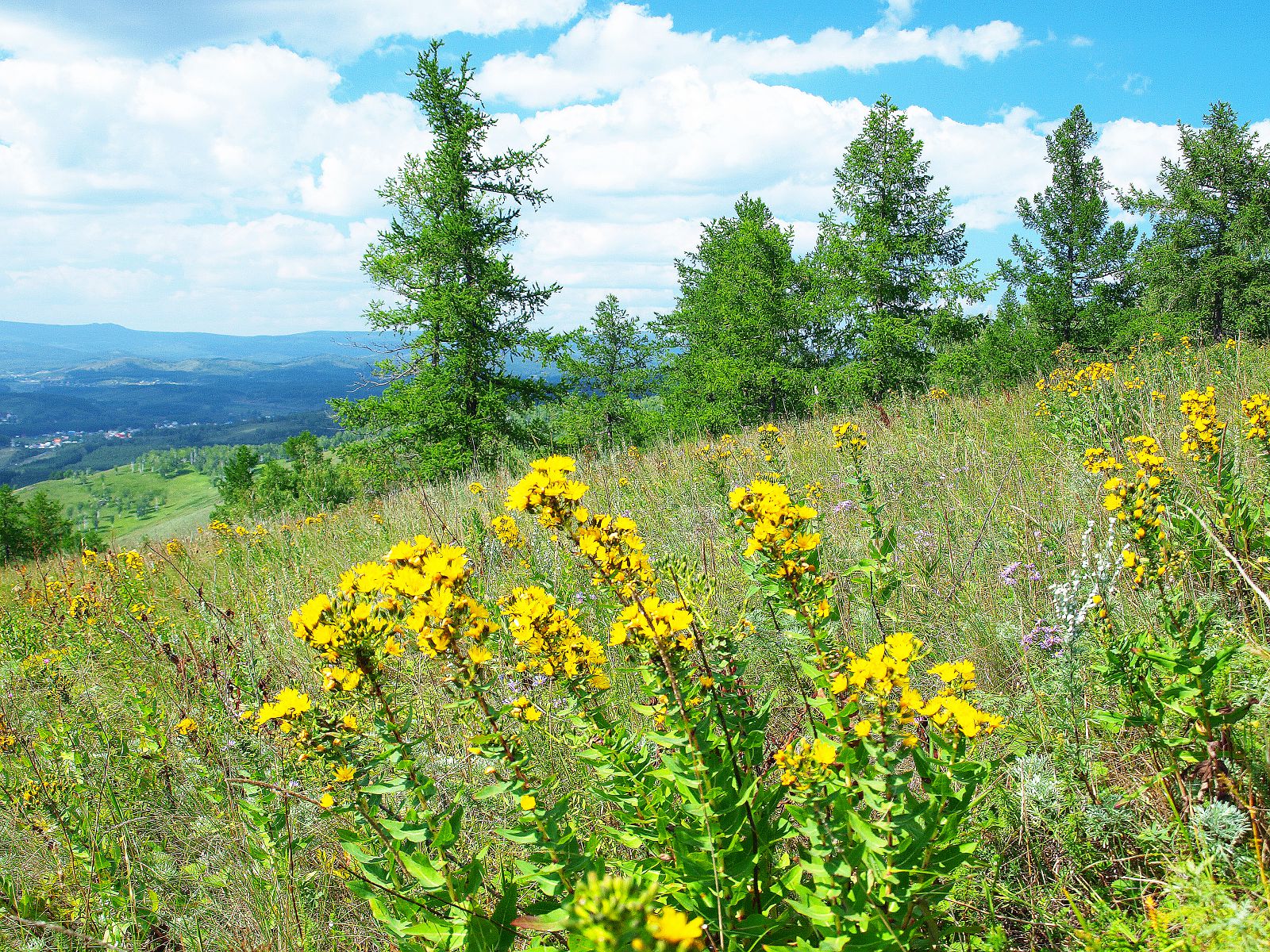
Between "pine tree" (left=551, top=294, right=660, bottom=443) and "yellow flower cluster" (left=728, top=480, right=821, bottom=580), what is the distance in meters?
22.1

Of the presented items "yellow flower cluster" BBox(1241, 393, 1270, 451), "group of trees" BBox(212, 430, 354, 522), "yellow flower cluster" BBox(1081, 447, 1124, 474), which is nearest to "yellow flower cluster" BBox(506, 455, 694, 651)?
"yellow flower cluster" BBox(1081, 447, 1124, 474)

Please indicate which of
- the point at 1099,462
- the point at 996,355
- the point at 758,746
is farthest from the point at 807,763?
the point at 996,355

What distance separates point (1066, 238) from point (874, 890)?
26.8m

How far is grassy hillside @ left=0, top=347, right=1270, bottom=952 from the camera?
5.17ft

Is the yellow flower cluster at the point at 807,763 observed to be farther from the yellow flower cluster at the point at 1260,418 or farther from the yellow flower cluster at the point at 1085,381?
the yellow flower cluster at the point at 1085,381

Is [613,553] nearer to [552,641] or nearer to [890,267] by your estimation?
[552,641]

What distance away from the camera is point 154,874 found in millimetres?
2604

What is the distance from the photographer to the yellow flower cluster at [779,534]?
172 cm

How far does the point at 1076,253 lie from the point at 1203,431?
24195 mm

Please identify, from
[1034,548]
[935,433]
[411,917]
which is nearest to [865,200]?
[935,433]

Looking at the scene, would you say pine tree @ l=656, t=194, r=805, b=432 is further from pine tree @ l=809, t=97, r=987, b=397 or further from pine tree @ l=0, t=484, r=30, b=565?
pine tree @ l=0, t=484, r=30, b=565

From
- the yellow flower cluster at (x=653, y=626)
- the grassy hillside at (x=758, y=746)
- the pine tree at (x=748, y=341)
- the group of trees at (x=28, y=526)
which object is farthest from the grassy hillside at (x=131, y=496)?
the yellow flower cluster at (x=653, y=626)

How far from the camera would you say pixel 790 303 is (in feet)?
66.1

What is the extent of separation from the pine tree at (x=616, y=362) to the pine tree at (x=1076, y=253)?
1339cm
